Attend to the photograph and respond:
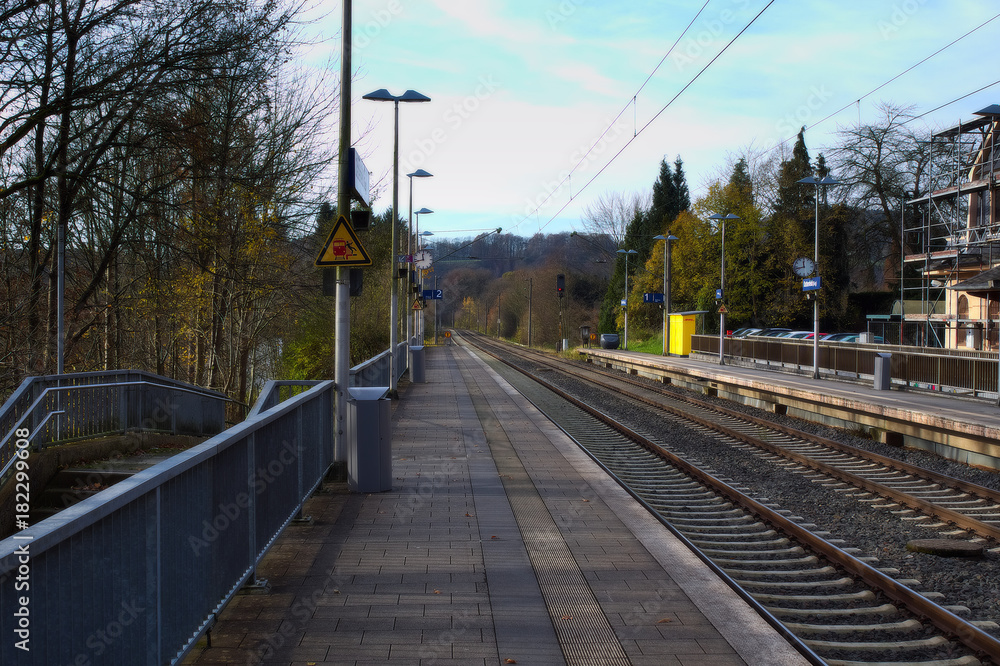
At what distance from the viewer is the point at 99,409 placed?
12.1 meters

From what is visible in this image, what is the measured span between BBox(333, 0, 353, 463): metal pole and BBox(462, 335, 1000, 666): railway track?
10.9ft

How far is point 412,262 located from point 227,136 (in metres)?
9.99

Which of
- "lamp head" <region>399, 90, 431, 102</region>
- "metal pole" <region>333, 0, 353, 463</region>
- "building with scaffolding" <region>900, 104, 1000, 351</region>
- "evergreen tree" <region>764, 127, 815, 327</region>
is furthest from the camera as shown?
"evergreen tree" <region>764, 127, 815, 327</region>

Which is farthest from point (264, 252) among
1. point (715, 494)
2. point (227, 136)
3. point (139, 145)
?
point (715, 494)

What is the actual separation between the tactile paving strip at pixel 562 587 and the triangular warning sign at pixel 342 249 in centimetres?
307

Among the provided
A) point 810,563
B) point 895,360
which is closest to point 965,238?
point 895,360

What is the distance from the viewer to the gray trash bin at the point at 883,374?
66.1 feet

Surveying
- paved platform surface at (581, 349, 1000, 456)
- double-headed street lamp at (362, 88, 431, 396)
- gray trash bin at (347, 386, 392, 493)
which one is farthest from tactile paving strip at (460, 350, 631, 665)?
double-headed street lamp at (362, 88, 431, 396)

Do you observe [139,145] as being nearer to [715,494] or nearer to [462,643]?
[715,494]

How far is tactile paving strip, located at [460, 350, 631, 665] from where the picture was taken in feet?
13.9

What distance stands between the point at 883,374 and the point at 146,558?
20291mm

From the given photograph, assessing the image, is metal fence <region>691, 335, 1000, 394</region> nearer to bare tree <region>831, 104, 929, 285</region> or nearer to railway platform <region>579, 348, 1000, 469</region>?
railway platform <region>579, 348, 1000, 469</region>

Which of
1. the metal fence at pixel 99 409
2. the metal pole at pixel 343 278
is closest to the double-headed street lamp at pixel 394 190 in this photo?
the metal fence at pixel 99 409

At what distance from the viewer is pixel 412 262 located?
26.5 m
